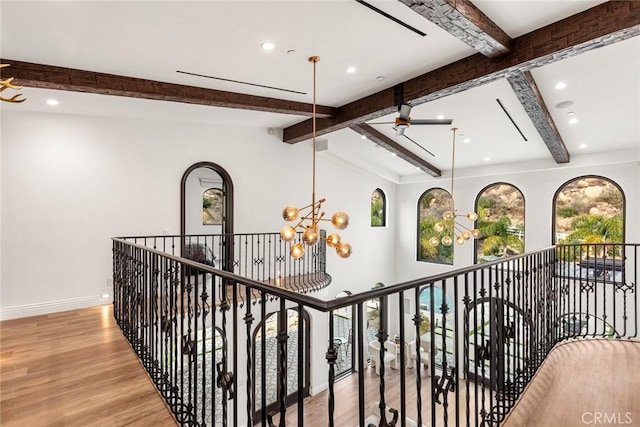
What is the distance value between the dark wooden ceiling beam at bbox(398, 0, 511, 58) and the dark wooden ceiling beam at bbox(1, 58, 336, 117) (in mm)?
3200

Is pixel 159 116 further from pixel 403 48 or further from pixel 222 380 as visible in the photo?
pixel 222 380

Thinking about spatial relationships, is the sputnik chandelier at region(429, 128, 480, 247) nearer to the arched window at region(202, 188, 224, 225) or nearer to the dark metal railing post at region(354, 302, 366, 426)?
the arched window at region(202, 188, 224, 225)

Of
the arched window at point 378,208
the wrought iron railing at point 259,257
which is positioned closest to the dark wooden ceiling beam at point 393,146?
the arched window at point 378,208

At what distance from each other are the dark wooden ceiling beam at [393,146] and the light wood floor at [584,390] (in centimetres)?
527

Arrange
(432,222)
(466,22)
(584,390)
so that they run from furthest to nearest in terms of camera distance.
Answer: (432,222)
(466,22)
(584,390)

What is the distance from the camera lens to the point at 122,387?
8.72ft

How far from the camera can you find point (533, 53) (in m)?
3.80

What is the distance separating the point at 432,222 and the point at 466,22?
8.19 metres

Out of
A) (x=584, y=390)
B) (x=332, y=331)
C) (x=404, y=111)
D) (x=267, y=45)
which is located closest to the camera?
(x=332, y=331)

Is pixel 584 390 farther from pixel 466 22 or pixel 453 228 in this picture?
pixel 453 228

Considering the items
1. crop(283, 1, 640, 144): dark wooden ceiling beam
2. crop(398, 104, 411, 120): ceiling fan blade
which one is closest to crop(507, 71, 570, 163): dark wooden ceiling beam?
crop(283, 1, 640, 144): dark wooden ceiling beam

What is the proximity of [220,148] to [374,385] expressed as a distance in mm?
7041

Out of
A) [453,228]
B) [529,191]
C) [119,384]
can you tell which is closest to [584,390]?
[119,384]

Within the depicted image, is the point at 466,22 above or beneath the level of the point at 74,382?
above
